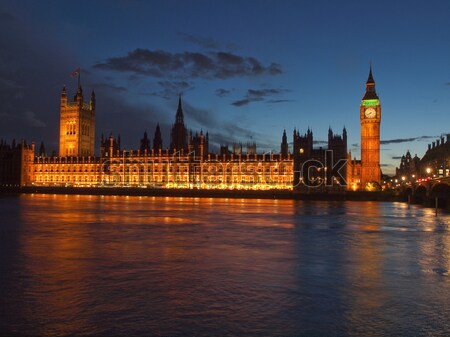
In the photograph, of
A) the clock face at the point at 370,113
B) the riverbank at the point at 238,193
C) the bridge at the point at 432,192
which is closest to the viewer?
the bridge at the point at 432,192

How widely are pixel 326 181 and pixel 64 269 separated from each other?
9588 cm

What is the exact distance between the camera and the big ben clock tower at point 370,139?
387 ft

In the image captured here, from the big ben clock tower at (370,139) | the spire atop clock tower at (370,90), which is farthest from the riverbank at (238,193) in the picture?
the spire atop clock tower at (370,90)

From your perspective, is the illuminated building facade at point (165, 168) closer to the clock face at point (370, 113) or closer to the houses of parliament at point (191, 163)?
the houses of parliament at point (191, 163)

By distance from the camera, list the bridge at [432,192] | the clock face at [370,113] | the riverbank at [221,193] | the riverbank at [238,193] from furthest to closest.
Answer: the clock face at [370,113]
the riverbank at [221,193]
the riverbank at [238,193]
the bridge at [432,192]

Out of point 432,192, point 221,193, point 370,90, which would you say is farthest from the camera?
point 370,90

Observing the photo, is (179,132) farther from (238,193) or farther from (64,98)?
(238,193)

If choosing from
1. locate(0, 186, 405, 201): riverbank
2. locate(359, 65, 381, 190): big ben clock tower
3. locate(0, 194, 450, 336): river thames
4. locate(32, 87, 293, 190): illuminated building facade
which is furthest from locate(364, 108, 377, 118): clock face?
locate(0, 194, 450, 336): river thames

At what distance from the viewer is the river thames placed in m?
9.60

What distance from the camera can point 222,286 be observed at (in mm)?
13023

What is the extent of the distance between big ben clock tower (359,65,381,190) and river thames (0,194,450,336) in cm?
9676

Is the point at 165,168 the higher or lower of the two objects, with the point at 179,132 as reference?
lower

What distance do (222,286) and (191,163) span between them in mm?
109476

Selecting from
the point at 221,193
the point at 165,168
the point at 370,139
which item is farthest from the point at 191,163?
the point at 370,139
